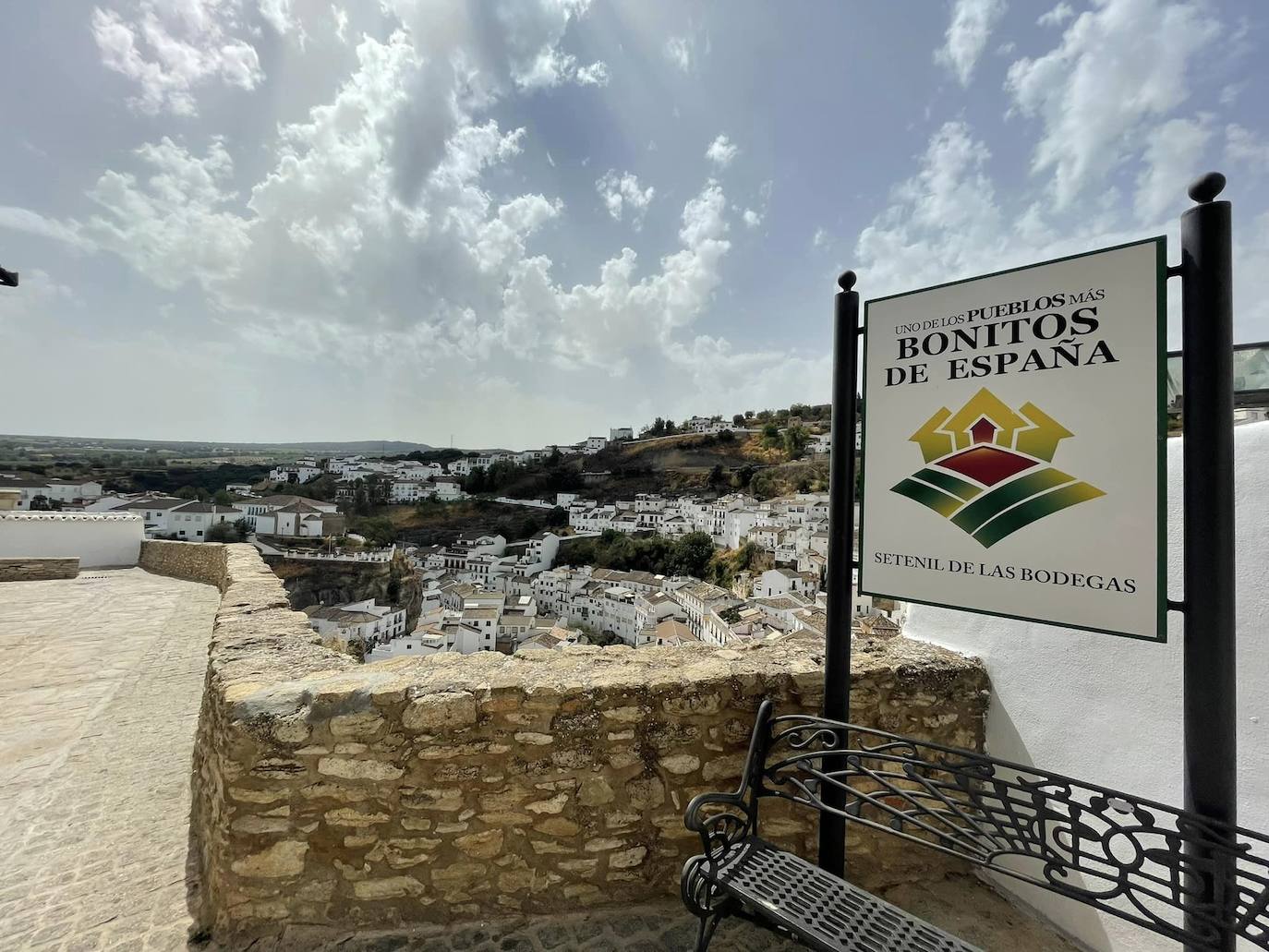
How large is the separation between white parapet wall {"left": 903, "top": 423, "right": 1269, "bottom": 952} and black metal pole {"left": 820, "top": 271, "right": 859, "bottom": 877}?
749 millimetres

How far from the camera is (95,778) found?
121 inches

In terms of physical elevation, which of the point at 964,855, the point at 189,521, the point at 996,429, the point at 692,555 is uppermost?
the point at 996,429

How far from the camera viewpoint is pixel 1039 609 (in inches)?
62.4

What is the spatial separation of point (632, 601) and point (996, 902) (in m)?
25.1

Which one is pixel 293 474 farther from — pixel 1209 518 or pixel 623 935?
pixel 1209 518

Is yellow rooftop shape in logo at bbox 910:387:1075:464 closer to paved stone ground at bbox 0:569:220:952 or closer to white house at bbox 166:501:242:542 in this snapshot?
paved stone ground at bbox 0:569:220:952

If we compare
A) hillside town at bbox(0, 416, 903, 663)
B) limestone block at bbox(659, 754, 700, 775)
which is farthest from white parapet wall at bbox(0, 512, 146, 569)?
limestone block at bbox(659, 754, 700, 775)

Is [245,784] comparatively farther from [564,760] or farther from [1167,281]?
[1167,281]

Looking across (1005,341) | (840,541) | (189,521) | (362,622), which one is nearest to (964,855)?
(840,541)

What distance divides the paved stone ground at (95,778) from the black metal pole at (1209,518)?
3.32 m

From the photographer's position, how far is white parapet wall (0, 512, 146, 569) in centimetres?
1166

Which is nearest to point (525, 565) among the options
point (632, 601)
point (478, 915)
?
point (632, 601)

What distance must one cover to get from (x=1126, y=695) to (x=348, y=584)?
3262 cm

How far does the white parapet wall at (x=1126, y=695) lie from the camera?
1.44 metres
